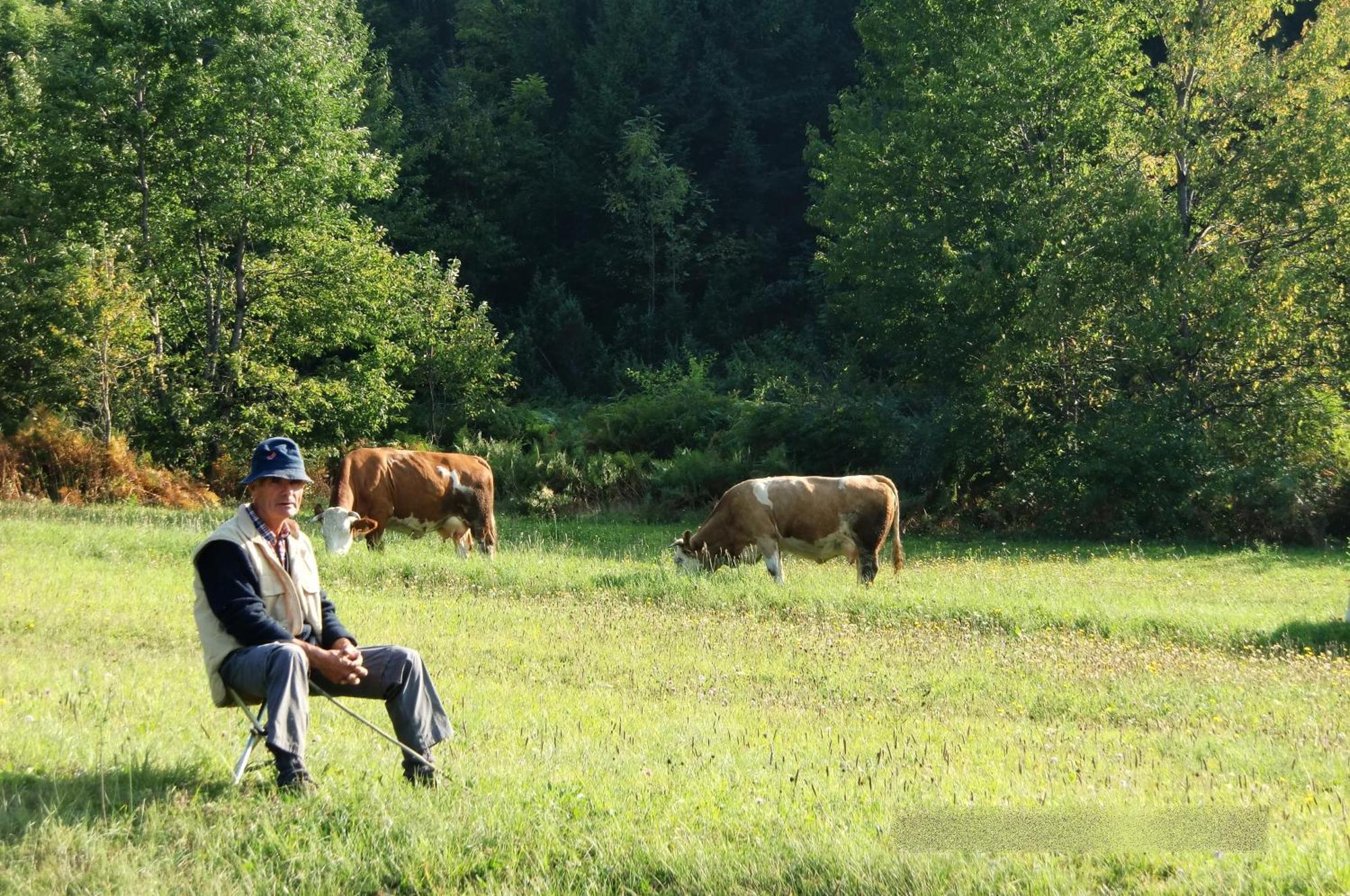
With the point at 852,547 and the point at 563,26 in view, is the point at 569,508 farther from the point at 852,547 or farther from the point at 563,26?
the point at 563,26

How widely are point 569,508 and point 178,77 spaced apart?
14.9 metres

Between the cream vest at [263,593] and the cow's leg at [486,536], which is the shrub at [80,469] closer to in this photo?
the cow's leg at [486,536]

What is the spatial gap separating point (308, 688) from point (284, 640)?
31 centimetres

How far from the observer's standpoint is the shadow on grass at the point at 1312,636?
580 inches

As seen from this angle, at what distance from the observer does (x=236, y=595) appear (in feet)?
→ 23.3

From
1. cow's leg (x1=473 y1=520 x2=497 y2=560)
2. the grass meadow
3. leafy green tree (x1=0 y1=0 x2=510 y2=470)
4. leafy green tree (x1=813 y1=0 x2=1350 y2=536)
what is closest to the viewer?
the grass meadow

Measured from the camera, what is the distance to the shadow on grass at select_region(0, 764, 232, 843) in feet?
22.2

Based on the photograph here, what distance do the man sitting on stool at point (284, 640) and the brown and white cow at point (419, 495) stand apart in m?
13.7

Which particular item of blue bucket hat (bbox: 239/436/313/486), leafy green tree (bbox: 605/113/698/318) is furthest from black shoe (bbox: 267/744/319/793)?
leafy green tree (bbox: 605/113/698/318)

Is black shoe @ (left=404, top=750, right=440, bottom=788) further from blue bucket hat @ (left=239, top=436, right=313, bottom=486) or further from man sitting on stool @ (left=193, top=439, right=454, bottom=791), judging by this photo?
blue bucket hat @ (left=239, top=436, right=313, bottom=486)

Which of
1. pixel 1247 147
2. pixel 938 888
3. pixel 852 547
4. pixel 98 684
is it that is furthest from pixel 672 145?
pixel 938 888

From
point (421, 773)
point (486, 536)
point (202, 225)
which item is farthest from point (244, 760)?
point (202, 225)

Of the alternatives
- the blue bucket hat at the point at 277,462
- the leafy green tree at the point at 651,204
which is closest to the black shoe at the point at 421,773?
the blue bucket hat at the point at 277,462

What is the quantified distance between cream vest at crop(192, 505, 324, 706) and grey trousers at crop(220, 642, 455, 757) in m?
0.12
